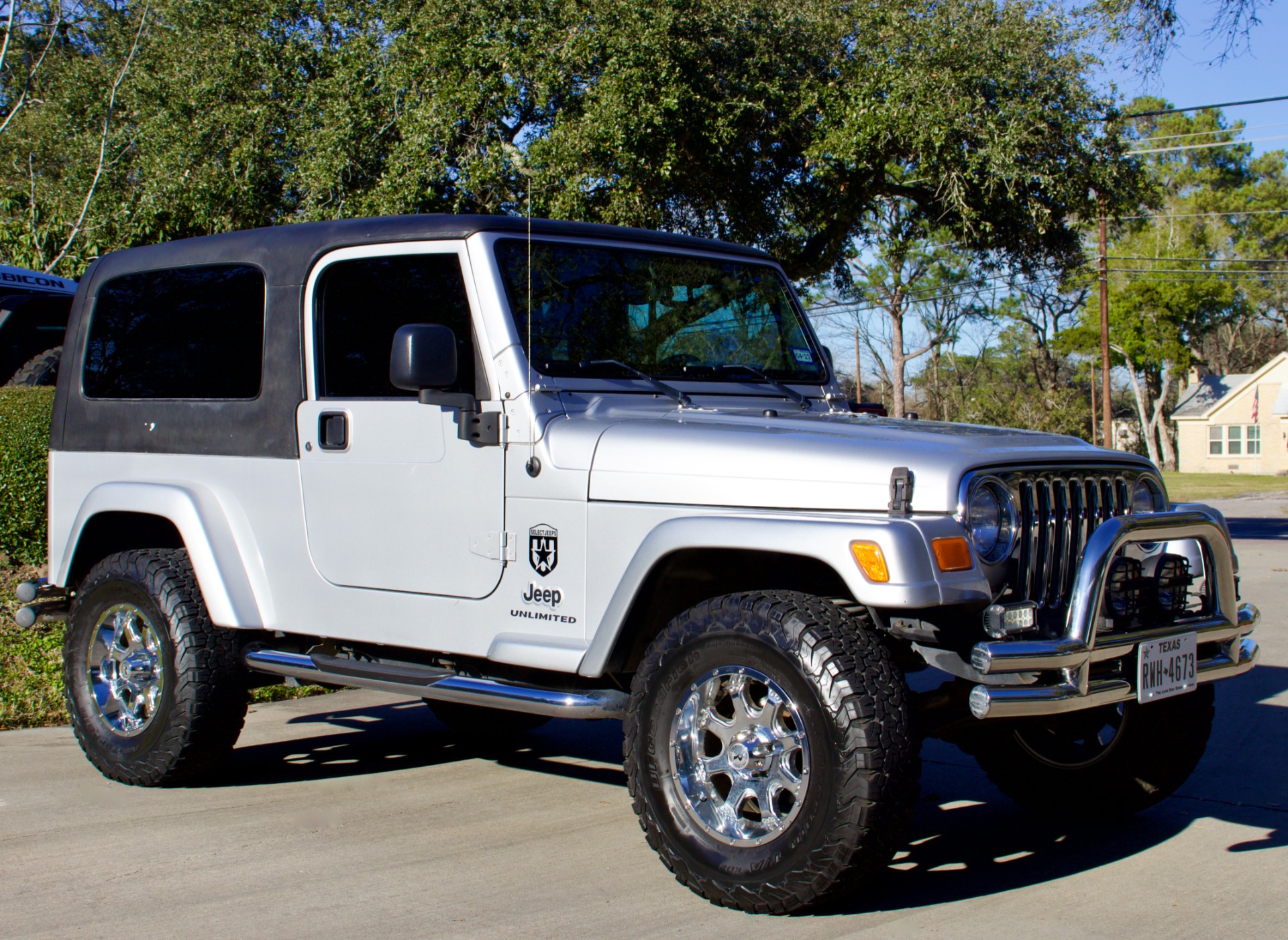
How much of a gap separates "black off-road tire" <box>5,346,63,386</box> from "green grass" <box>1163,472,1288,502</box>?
26319 millimetres

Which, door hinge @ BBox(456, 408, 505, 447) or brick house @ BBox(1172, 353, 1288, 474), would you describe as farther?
brick house @ BBox(1172, 353, 1288, 474)

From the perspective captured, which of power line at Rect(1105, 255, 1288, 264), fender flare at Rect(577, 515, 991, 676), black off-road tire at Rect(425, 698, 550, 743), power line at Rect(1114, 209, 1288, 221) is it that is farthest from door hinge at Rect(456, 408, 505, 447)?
power line at Rect(1114, 209, 1288, 221)

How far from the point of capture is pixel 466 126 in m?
13.7

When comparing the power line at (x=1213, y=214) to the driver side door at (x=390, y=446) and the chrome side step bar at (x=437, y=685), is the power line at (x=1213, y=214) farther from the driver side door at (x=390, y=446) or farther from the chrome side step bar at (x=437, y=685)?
the chrome side step bar at (x=437, y=685)

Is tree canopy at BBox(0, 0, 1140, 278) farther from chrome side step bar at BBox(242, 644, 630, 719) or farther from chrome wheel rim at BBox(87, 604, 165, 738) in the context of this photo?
chrome side step bar at BBox(242, 644, 630, 719)

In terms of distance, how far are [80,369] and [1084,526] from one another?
4278mm

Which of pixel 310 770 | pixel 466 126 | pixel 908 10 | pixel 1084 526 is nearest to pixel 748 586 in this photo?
pixel 1084 526

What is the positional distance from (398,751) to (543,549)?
2332mm

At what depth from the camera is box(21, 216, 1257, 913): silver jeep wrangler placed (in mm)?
3594

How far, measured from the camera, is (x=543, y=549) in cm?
422

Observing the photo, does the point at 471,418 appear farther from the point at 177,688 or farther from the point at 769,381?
the point at 177,688

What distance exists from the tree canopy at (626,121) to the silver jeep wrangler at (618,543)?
25.4ft

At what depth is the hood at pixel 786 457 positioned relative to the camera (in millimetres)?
3639

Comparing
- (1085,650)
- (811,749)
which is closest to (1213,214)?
(1085,650)
